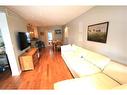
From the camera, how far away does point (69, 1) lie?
0.74 meters

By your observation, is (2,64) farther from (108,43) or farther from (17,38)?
(108,43)

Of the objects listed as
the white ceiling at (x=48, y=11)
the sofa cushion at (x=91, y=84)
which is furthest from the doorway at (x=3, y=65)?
the sofa cushion at (x=91, y=84)

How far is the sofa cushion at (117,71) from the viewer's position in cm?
150

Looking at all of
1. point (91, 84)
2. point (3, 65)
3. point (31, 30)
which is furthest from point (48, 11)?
point (31, 30)

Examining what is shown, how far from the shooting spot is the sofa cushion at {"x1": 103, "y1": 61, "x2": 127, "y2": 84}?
150 cm

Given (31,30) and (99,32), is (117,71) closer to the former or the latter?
(99,32)

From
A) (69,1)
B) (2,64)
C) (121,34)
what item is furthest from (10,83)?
(121,34)

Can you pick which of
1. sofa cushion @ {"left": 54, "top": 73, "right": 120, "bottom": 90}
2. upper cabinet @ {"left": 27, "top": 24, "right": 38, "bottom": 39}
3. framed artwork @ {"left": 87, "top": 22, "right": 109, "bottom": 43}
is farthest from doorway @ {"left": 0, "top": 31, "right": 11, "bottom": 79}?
framed artwork @ {"left": 87, "top": 22, "right": 109, "bottom": 43}

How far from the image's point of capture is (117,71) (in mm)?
1623

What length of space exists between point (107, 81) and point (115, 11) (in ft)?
5.28

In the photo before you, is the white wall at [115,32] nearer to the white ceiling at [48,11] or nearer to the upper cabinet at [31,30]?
the white ceiling at [48,11]

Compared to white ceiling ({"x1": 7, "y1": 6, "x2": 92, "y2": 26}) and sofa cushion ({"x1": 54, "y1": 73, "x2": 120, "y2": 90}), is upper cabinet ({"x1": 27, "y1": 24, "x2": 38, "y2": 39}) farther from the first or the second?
sofa cushion ({"x1": 54, "y1": 73, "x2": 120, "y2": 90})

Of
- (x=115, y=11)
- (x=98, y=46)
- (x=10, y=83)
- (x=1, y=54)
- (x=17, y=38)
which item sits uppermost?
(x=115, y=11)

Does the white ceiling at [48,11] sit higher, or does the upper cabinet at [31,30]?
the white ceiling at [48,11]
